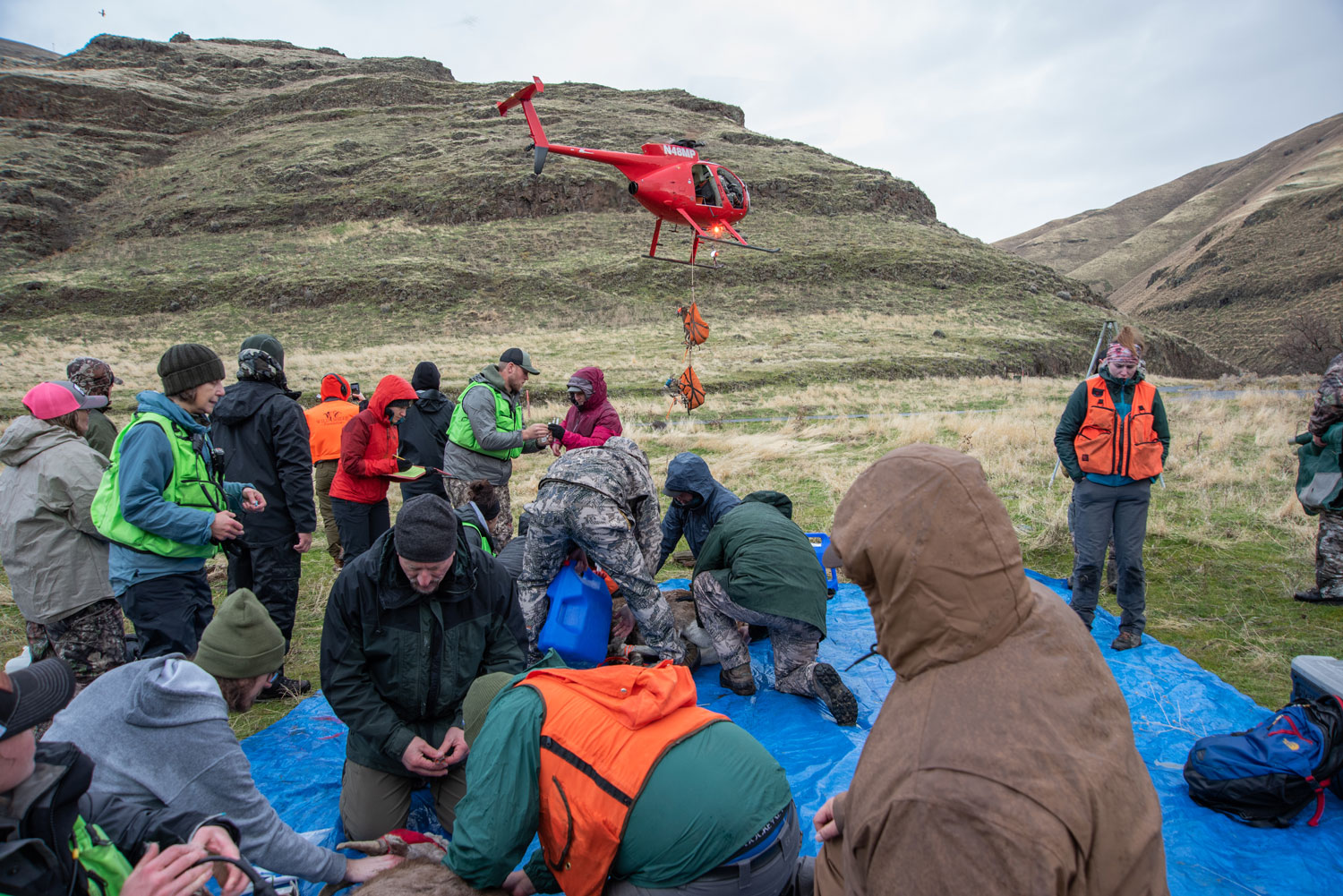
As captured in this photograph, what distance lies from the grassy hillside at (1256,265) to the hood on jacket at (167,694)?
34555mm

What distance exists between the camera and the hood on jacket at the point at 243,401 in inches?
178

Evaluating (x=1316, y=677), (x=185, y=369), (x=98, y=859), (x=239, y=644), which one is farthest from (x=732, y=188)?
(x=98, y=859)

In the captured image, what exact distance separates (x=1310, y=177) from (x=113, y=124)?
350 ft

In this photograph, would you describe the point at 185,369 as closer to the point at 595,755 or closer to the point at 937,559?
the point at 595,755

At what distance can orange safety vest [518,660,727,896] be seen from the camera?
78.6 inches

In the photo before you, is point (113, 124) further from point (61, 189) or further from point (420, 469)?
point (420, 469)

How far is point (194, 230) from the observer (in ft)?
148

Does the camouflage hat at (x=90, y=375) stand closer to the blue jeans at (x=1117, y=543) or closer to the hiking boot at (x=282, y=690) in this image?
the hiking boot at (x=282, y=690)

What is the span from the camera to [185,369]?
381 centimetres

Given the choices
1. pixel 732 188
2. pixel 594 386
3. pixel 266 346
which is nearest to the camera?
pixel 266 346

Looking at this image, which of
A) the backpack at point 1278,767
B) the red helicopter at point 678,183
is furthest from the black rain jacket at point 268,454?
the red helicopter at point 678,183

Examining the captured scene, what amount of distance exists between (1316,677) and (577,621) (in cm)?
366

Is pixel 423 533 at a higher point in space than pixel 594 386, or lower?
lower

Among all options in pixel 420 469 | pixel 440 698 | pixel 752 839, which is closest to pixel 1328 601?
pixel 752 839
